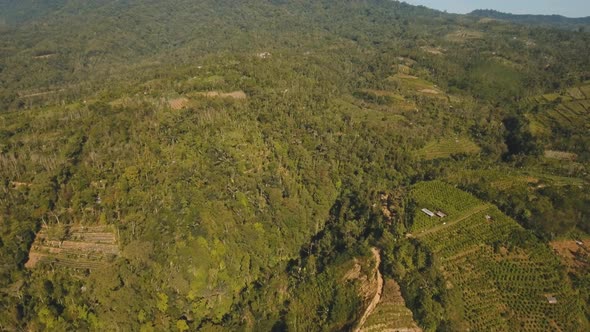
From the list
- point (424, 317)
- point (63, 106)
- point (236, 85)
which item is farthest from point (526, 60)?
point (63, 106)

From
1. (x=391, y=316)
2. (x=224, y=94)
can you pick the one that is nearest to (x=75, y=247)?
(x=391, y=316)

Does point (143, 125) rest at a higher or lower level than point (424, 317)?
higher

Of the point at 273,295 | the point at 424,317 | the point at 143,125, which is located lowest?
the point at 273,295

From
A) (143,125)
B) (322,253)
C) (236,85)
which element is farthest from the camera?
(236,85)

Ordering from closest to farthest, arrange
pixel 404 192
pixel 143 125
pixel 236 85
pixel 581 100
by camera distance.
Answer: pixel 404 192 < pixel 143 125 < pixel 236 85 < pixel 581 100

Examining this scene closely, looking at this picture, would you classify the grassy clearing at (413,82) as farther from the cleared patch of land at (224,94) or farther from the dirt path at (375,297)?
the dirt path at (375,297)

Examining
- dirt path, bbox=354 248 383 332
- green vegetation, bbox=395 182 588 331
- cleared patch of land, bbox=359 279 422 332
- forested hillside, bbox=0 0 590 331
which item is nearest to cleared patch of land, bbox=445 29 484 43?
forested hillside, bbox=0 0 590 331

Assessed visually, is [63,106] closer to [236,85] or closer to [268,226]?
[236,85]

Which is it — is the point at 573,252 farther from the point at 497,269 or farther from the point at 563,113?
the point at 563,113
